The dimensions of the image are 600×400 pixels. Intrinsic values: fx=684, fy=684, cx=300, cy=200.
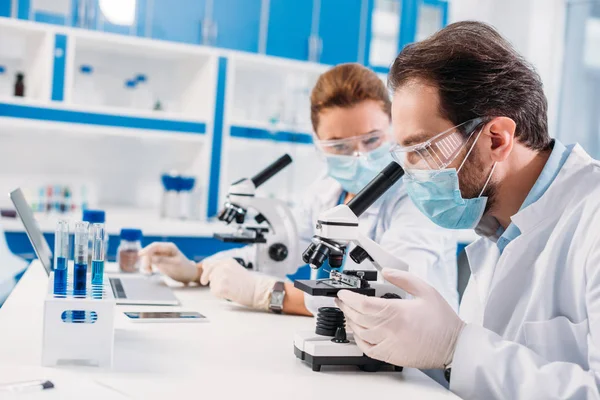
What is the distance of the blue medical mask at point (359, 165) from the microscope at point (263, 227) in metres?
0.23

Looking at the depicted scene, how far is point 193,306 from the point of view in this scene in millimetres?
1884

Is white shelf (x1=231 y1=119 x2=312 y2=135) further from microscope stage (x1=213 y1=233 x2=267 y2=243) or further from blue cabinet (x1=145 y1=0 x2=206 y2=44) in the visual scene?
microscope stage (x1=213 y1=233 x2=267 y2=243)

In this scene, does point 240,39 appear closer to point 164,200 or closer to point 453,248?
point 164,200

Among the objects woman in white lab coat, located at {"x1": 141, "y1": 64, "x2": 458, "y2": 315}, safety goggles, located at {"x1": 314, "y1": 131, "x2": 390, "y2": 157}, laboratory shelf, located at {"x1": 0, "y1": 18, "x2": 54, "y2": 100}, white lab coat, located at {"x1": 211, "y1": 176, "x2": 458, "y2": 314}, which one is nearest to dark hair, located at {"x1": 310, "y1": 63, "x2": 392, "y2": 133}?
woman in white lab coat, located at {"x1": 141, "y1": 64, "x2": 458, "y2": 315}

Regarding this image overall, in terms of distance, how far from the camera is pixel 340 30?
461 centimetres

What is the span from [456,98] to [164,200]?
308 centimetres

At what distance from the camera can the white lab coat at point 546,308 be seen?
3.84 ft

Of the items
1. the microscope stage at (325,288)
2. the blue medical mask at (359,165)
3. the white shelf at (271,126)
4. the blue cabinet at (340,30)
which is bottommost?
the microscope stage at (325,288)

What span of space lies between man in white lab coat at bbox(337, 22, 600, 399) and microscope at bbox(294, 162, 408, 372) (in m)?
0.05

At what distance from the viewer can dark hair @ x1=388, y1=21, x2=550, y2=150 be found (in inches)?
55.9

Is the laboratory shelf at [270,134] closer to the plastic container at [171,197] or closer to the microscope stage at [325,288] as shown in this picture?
the plastic container at [171,197]

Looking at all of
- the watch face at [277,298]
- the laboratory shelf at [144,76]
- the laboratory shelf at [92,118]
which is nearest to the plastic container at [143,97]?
the laboratory shelf at [144,76]

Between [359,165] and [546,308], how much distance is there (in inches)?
37.1

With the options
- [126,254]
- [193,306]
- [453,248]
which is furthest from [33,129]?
[453,248]
